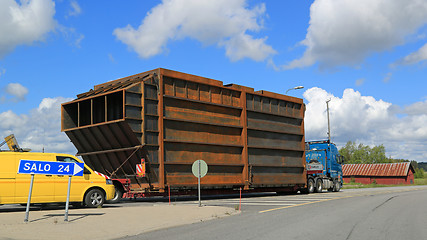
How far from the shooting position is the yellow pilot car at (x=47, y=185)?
540 inches

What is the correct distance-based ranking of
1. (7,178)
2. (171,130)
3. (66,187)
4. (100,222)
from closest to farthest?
(100,222) < (7,178) < (66,187) < (171,130)

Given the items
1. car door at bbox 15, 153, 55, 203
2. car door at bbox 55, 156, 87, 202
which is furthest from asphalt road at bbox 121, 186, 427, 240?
car door at bbox 15, 153, 55, 203

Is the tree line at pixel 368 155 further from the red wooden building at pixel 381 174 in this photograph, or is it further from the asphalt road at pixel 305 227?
the asphalt road at pixel 305 227

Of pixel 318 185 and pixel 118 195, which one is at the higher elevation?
pixel 318 185

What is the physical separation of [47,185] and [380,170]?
71778 millimetres

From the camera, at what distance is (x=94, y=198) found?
15312mm

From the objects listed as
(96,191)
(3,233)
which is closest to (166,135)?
(96,191)

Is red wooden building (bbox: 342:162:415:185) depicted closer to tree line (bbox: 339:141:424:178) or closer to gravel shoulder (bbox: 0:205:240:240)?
tree line (bbox: 339:141:424:178)

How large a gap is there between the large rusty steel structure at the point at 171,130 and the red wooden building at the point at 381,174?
58263 millimetres

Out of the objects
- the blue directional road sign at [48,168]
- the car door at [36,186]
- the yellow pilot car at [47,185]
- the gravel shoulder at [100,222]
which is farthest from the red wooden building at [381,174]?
the blue directional road sign at [48,168]

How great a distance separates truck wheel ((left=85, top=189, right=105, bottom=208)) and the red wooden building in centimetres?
6806

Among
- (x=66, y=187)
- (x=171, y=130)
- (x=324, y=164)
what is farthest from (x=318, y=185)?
(x=66, y=187)

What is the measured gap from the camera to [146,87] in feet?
60.5

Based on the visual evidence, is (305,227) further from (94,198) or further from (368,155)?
(368,155)
